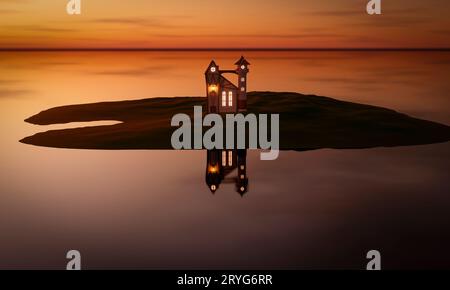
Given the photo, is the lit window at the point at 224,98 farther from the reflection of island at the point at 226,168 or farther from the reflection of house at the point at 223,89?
the reflection of island at the point at 226,168

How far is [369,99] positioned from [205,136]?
707 inches

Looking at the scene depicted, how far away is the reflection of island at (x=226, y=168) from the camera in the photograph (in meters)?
18.0

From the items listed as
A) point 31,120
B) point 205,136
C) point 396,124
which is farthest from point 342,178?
point 31,120

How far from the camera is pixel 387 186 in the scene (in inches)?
726

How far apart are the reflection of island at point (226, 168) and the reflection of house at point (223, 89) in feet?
16.5

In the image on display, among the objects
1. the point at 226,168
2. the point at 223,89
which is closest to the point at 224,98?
the point at 223,89

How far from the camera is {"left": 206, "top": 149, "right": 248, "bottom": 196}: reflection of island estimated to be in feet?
59.2

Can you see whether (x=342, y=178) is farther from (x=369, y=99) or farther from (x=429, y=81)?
(x=429, y=81)

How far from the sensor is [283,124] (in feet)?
96.4

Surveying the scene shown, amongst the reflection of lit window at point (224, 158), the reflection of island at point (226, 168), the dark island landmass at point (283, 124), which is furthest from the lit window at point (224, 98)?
the reflection of lit window at point (224, 158)

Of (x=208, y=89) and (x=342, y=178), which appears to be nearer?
(x=342, y=178)

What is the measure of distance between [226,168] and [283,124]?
964 centimetres

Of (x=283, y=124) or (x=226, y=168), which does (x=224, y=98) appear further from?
(x=226, y=168)

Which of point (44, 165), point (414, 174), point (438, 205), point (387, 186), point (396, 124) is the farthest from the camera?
point (396, 124)
